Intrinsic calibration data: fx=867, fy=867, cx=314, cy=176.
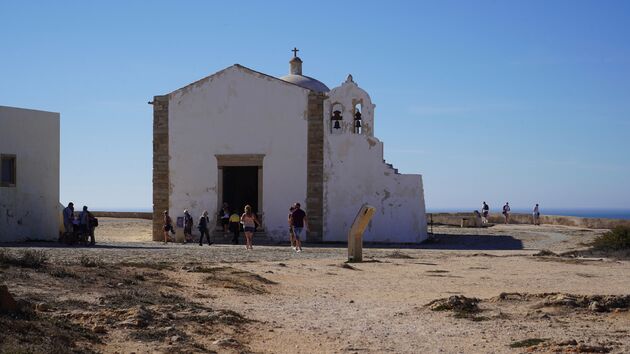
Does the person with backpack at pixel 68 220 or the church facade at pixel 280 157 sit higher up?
the church facade at pixel 280 157

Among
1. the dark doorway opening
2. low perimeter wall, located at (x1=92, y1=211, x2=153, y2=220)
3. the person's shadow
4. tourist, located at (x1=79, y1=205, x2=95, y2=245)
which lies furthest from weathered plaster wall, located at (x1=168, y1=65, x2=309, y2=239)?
low perimeter wall, located at (x1=92, y1=211, x2=153, y2=220)

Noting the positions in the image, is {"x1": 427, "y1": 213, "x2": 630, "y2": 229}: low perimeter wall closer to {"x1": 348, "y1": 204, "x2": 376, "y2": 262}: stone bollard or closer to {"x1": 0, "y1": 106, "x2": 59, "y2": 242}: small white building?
{"x1": 0, "y1": 106, "x2": 59, "y2": 242}: small white building

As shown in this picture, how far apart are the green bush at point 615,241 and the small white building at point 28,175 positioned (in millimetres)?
17152

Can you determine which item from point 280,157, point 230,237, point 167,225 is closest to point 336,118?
point 280,157

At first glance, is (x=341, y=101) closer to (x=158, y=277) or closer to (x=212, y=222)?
(x=212, y=222)

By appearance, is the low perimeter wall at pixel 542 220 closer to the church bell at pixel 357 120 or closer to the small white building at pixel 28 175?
the church bell at pixel 357 120

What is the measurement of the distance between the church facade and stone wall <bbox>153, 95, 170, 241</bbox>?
4 centimetres

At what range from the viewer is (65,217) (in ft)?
86.0

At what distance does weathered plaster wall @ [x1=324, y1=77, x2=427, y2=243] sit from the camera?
30438 millimetres

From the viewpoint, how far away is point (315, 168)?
30.5m

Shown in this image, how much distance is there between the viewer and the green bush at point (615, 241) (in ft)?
83.9

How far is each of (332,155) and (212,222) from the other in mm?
4955

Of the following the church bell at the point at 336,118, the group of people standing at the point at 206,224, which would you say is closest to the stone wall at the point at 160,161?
the group of people standing at the point at 206,224

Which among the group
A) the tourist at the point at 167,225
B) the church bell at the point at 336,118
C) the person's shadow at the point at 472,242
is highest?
the church bell at the point at 336,118
